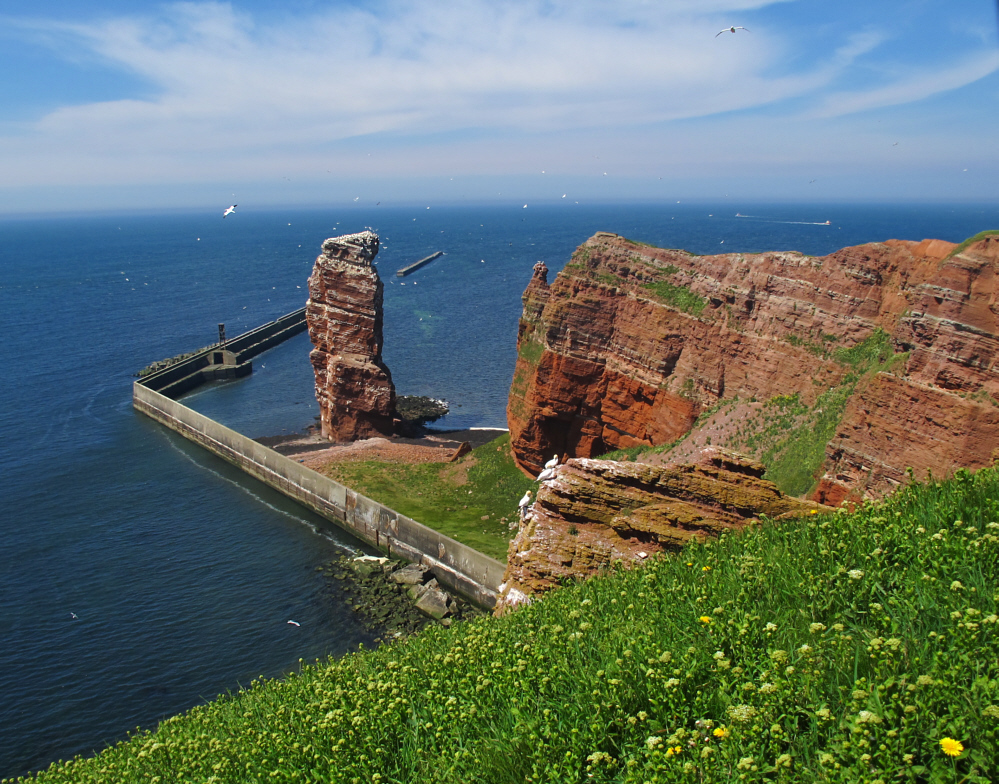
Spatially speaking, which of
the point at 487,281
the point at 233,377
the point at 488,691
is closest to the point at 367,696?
the point at 488,691

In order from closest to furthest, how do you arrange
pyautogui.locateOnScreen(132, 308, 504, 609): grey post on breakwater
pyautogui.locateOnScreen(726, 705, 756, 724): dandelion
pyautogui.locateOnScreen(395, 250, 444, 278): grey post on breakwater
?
pyautogui.locateOnScreen(726, 705, 756, 724): dandelion < pyautogui.locateOnScreen(132, 308, 504, 609): grey post on breakwater < pyautogui.locateOnScreen(395, 250, 444, 278): grey post on breakwater

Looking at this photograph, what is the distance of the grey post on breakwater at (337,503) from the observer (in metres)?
30.8

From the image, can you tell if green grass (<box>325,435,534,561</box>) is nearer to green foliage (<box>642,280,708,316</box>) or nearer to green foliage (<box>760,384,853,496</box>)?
green foliage (<box>642,280,708,316</box>)

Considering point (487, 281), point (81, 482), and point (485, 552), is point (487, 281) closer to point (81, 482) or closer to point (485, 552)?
point (81, 482)

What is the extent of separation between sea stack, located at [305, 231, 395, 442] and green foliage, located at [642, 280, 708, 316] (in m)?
20.6

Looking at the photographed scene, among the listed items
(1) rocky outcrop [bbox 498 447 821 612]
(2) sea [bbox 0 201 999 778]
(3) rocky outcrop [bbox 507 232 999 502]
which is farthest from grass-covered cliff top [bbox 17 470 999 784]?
(3) rocky outcrop [bbox 507 232 999 502]

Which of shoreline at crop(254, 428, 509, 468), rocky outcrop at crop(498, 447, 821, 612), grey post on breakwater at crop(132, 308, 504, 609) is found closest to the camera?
rocky outcrop at crop(498, 447, 821, 612)

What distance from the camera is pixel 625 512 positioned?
15.0 meters

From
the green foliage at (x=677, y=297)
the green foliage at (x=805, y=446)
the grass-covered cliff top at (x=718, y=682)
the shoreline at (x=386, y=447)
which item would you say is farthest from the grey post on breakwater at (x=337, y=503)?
the grass-covered cliff top at (x=718, y=682)

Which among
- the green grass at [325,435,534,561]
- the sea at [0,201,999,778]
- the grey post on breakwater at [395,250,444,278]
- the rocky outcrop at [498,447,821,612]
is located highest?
the rocky outcrop at [498,447,821,612]

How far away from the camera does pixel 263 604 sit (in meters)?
30.4

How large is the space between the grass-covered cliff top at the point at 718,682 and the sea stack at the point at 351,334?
122ft

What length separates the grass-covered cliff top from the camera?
17.1ft

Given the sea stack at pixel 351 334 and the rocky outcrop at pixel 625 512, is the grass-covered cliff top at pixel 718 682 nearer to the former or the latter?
the rocky outcrop at pixel 625 512
